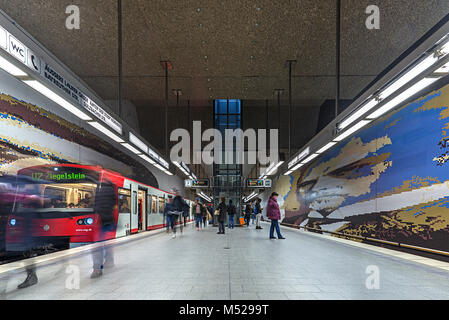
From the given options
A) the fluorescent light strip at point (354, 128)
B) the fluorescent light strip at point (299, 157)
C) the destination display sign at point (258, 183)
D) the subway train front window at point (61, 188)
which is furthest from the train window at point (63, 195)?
the destination display sign at point (258, 183)

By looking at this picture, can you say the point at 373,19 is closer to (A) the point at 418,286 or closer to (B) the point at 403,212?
(B) the point at 403,212

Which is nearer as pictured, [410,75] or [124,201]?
[410,75]

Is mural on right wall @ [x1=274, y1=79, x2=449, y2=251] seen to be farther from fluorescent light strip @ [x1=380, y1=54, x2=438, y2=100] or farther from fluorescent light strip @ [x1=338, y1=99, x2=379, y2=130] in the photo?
fluorescent light strip @ [x1=380, y1=54, x2=438, y2=100]

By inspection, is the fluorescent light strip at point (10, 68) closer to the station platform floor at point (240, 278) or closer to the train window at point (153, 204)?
the station platform floor at point (240, 278)

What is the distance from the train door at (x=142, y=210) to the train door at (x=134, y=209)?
389 millimetres

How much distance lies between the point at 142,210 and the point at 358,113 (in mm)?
10365

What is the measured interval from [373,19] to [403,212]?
3.94m

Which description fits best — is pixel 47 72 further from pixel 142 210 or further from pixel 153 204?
pixel 153 204

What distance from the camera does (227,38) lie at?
5695 mm

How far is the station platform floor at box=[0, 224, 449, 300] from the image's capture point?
3.00m

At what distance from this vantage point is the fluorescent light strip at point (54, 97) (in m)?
2.97

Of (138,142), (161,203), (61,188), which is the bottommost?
(161,203)

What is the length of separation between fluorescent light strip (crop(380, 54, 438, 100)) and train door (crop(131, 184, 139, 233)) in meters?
9.38

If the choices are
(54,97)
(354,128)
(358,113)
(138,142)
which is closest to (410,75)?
(358,113)
